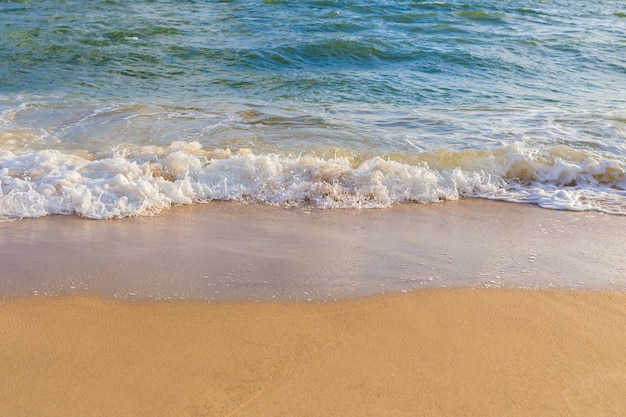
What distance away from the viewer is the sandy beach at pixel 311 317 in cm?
271

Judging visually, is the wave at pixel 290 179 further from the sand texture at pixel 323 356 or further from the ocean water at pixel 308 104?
the sand texture at pixel 323 356

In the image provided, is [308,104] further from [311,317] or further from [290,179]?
[311,317]

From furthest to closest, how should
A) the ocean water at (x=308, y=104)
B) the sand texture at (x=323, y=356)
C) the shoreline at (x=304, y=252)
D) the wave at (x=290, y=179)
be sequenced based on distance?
1. the ocean water at (x=308, y=104)
2. the wave at (x=290, y=179)
3. the shoreline at (x=304, y=252)
4. the sand texture at (x=323, y=356)

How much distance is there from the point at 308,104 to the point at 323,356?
5.70 m

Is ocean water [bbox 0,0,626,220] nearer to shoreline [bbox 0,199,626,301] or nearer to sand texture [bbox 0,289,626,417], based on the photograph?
shoreline [bbox 0,199,626,301]

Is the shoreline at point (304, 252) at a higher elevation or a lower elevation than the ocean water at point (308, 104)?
lower

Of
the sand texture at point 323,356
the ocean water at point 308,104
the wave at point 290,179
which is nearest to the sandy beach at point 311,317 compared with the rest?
the sand texture at point 323,356

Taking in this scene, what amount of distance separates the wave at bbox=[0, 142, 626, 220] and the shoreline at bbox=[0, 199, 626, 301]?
0.19 metres

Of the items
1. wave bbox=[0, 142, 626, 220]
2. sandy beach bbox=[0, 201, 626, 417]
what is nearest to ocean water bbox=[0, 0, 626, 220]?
wave bbox=[0, 142, 626, 220]

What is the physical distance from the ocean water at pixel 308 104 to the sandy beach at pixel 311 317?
0.67 m

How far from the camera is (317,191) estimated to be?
17.3ft

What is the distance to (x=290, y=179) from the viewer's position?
18.0 ft

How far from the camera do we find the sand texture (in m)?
2.67

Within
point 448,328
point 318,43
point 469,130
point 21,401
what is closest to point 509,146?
point 469,130
